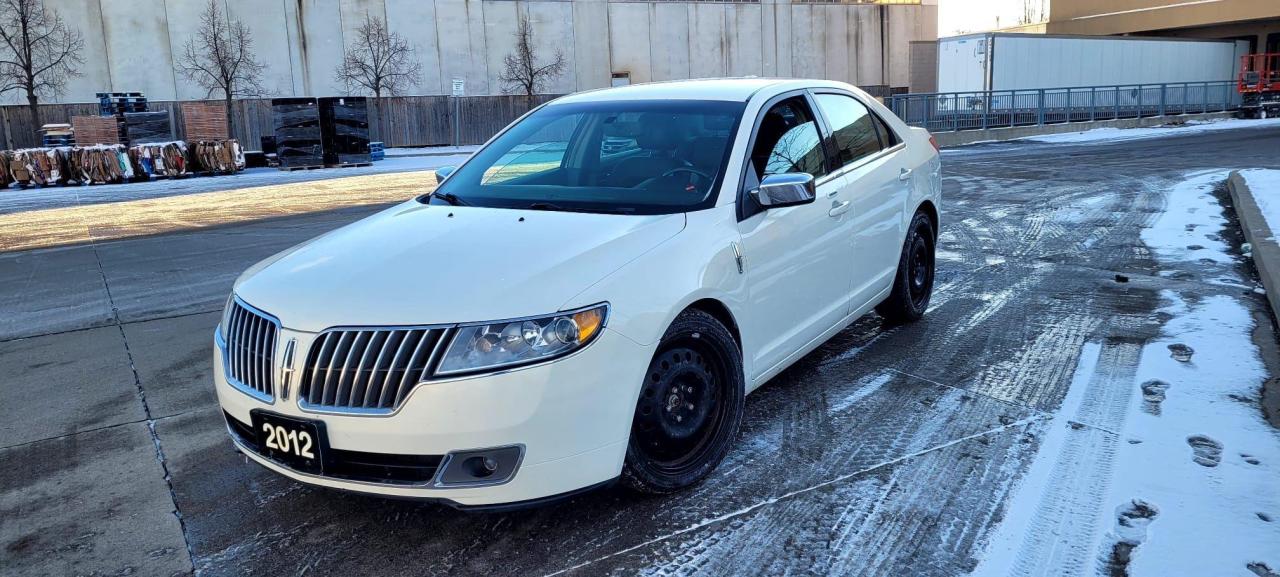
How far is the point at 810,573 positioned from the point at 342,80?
44.6 m

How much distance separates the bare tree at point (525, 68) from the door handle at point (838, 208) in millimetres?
42662

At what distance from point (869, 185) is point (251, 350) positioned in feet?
11.1

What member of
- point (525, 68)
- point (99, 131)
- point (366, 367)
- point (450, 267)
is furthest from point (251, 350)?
point (525, 68)

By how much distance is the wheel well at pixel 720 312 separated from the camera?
12.3 ft

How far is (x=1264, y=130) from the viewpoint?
26.7 m

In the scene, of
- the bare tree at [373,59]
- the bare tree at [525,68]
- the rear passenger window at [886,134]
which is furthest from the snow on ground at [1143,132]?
the bare tree at [373,59]

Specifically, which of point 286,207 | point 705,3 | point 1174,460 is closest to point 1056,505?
point 1174,460

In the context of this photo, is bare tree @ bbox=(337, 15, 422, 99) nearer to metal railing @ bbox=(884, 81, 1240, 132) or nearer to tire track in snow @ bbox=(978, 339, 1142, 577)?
metal railing @ bbox=(884, 81, 1240, 132)

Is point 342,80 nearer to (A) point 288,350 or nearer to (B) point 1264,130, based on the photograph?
(B) point 1264,130

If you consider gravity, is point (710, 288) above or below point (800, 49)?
below

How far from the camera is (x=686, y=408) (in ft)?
12.2

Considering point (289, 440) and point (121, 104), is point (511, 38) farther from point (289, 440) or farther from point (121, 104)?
point (289, 440)

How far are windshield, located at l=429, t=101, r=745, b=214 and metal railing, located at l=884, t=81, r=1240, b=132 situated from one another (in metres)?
23.3

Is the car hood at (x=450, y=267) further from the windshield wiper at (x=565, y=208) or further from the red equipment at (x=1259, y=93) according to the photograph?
the red equipment at (x=1259, y=93)
